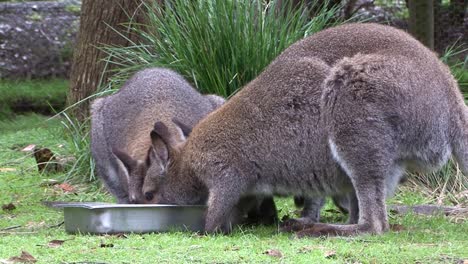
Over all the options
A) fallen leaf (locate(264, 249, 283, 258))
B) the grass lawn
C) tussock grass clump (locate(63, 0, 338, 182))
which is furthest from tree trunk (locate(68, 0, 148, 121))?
fallen leaf (locate(264, 249, 283, 258))

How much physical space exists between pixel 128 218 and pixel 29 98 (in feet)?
29.8

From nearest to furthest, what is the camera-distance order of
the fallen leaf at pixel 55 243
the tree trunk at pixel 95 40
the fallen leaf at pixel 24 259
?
1. the fallen leaf at pixel 24 259
2. the fallen leaf at pixel 55 243
3. the tree trunk at pixel 95 40

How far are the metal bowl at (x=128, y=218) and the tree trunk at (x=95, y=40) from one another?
12.1ft

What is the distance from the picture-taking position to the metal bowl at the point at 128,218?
645 cm

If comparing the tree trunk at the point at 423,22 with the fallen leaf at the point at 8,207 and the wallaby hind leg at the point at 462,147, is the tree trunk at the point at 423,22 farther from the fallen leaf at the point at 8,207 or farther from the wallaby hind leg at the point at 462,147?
the fallen leaf at the point at 8,207

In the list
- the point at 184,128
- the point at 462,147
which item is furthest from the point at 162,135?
the point at 462,147

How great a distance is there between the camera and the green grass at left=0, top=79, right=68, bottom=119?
1503cm

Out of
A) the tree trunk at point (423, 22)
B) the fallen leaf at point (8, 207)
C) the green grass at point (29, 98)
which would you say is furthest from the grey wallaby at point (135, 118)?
the green grass at point (29, 98)

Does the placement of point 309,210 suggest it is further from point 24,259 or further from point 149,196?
point 24,259

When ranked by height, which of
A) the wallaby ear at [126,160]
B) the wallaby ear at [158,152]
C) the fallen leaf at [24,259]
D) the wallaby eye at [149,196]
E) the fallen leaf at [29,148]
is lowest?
the fallen leaf at [29,148]

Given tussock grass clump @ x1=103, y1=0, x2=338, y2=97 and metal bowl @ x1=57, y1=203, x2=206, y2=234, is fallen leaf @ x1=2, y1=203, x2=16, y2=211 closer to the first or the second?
metal bowl @ x1=57, y1=203, x2=206, y2=234

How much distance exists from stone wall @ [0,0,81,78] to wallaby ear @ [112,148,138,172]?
958 centimetres

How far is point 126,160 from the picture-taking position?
22.8ft

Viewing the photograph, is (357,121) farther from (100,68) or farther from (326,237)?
(100,68)
